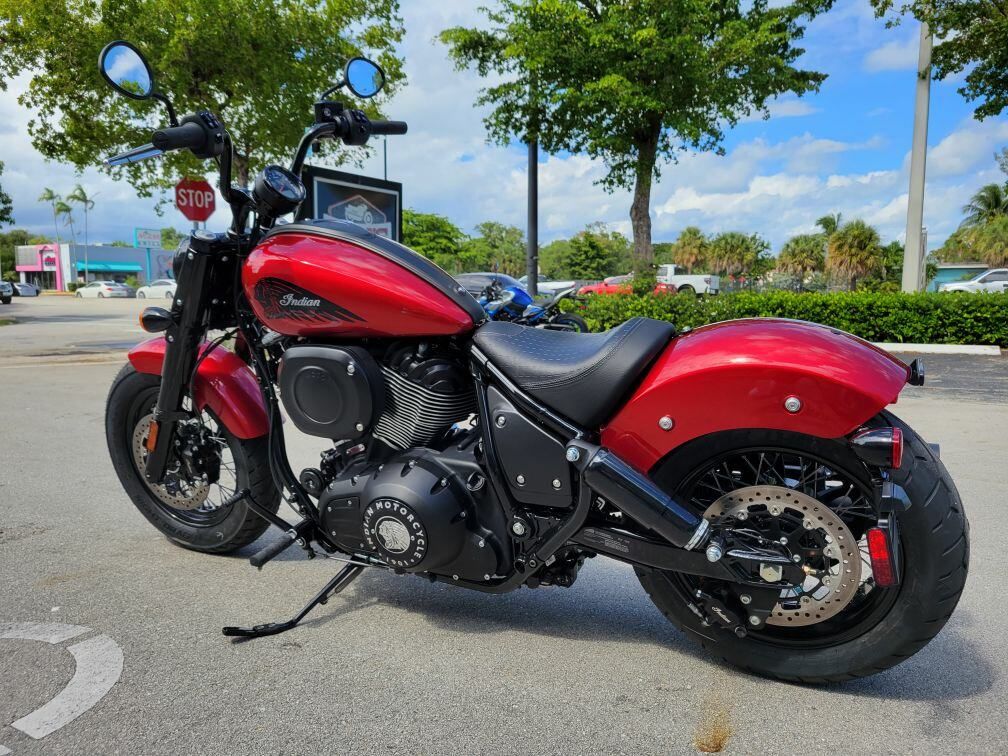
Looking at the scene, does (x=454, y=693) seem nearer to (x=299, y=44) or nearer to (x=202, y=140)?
(x=202, y=140)

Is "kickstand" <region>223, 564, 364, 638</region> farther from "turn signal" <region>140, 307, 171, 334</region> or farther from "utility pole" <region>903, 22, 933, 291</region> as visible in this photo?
"utility pole" <region>903, 22, 933, 291</region>

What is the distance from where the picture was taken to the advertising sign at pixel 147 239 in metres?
78.6

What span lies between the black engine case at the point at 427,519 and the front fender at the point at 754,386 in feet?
1.68

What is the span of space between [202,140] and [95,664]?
187cm

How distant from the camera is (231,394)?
9.79 ft

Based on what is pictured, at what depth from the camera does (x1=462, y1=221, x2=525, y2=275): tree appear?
80750 millimetres

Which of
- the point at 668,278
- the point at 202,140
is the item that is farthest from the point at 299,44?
the point at 668,278

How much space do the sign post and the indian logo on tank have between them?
9.23 metres

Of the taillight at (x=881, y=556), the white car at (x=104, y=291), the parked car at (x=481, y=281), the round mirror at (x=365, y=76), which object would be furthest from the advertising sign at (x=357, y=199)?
the white car at (x=104, y=291)

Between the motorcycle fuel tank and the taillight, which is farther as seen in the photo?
the motorcycle fuel tank

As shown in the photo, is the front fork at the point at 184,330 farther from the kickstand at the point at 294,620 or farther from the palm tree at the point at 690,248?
the palm tree at the point at 690,248

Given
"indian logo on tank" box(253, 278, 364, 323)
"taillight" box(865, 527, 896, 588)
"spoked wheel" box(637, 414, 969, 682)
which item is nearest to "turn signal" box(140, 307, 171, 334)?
"indian logo on tank" box(253, 278, 364, 323)

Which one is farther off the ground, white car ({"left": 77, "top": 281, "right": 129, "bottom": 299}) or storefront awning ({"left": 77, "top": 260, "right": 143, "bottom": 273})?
storefront awning ({"left": 77, "top": 260, "right": 143, "bottom": 273})

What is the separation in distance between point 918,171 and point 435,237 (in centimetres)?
3734
